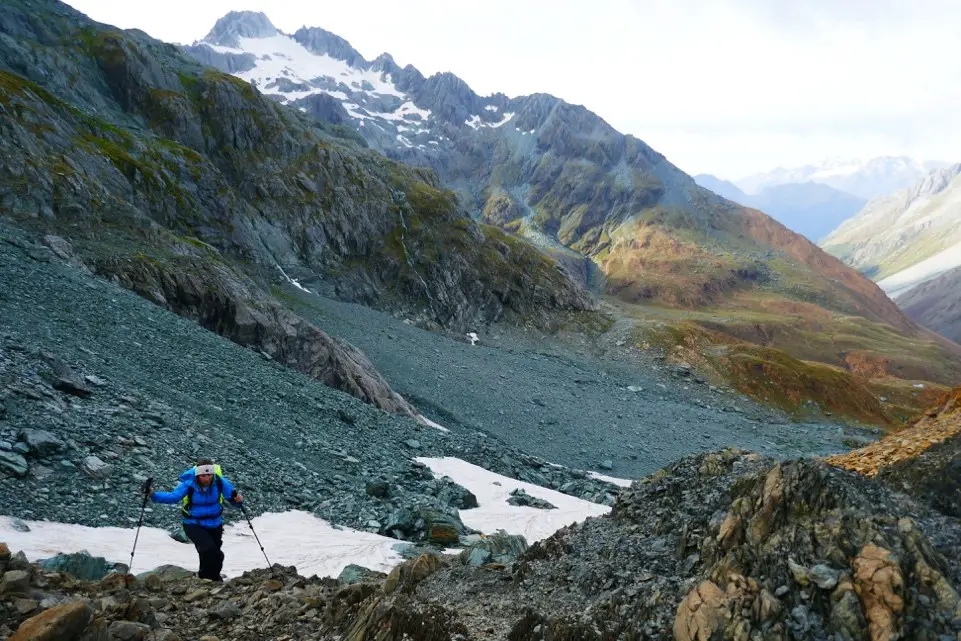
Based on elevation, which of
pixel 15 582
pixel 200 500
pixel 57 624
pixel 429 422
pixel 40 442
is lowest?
pixel 429 422

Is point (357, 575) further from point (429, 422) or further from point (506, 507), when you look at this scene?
point (429, 422)

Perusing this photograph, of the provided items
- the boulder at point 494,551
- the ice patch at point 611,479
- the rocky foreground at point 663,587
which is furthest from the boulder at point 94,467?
the ice patch at point 611,479

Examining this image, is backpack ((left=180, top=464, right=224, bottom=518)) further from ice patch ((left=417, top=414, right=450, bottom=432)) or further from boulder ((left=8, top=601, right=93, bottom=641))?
ice patch ((left=417, top=414, right=450, bottom=432))

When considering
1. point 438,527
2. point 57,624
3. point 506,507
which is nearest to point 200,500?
point 57,624

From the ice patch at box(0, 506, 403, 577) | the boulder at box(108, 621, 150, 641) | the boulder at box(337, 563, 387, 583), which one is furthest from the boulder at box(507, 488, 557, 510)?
the boulder at box(108, 621, 150, 641)

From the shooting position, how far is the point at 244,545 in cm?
1450

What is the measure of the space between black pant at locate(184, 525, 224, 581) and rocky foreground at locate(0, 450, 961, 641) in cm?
60

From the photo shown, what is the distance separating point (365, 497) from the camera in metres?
20.3

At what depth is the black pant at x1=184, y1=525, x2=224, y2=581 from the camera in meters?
11.7

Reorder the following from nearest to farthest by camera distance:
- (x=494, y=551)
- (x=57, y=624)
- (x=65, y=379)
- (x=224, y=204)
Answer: (x=57, y=624) → (x=494, y=551) → (x=65, y=379) → (x=224, y=204)

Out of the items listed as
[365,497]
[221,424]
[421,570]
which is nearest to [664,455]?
[365,497]

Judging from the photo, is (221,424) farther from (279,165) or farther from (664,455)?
(279,165)

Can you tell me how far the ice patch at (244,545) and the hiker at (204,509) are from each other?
3.23ft

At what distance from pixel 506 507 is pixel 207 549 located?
43.5 ft
